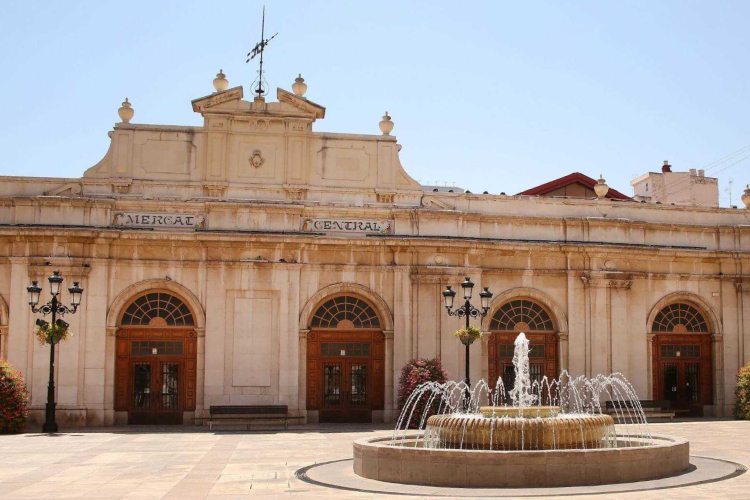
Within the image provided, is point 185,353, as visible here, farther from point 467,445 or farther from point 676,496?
point 676,496

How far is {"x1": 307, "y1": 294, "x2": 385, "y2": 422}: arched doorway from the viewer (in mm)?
30609

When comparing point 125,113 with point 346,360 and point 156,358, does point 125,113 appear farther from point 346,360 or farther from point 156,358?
point 346,360

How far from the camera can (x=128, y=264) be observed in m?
29.6

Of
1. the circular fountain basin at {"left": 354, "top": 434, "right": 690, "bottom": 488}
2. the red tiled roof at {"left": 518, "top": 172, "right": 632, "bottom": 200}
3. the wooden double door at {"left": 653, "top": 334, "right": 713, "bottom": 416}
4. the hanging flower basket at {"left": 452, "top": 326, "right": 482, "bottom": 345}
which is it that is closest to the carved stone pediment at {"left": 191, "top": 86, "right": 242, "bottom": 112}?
the hanging flower basket at {"left": 452, "top": 326, "right": 482, "bottom": 345}

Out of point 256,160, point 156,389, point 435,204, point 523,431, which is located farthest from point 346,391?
point 523,431

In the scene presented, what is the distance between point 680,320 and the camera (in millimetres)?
33906

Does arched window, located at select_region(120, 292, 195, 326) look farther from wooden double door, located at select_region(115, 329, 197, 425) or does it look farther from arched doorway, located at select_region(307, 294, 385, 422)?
arched doorway, located at select_region(307, 294, 385, 422)

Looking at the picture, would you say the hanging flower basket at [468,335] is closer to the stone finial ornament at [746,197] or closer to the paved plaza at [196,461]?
the paved plaza at [196,461]

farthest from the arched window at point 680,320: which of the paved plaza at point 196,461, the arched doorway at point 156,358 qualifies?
the arched doorway at point 156,358

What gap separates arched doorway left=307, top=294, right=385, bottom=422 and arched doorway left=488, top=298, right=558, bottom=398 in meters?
4.06

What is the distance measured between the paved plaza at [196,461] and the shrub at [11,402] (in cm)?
67

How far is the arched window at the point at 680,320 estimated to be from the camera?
33656 mm

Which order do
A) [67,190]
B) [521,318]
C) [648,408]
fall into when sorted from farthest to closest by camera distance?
[521,318], [648,408], [67,190]

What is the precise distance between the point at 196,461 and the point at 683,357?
69.5ft
